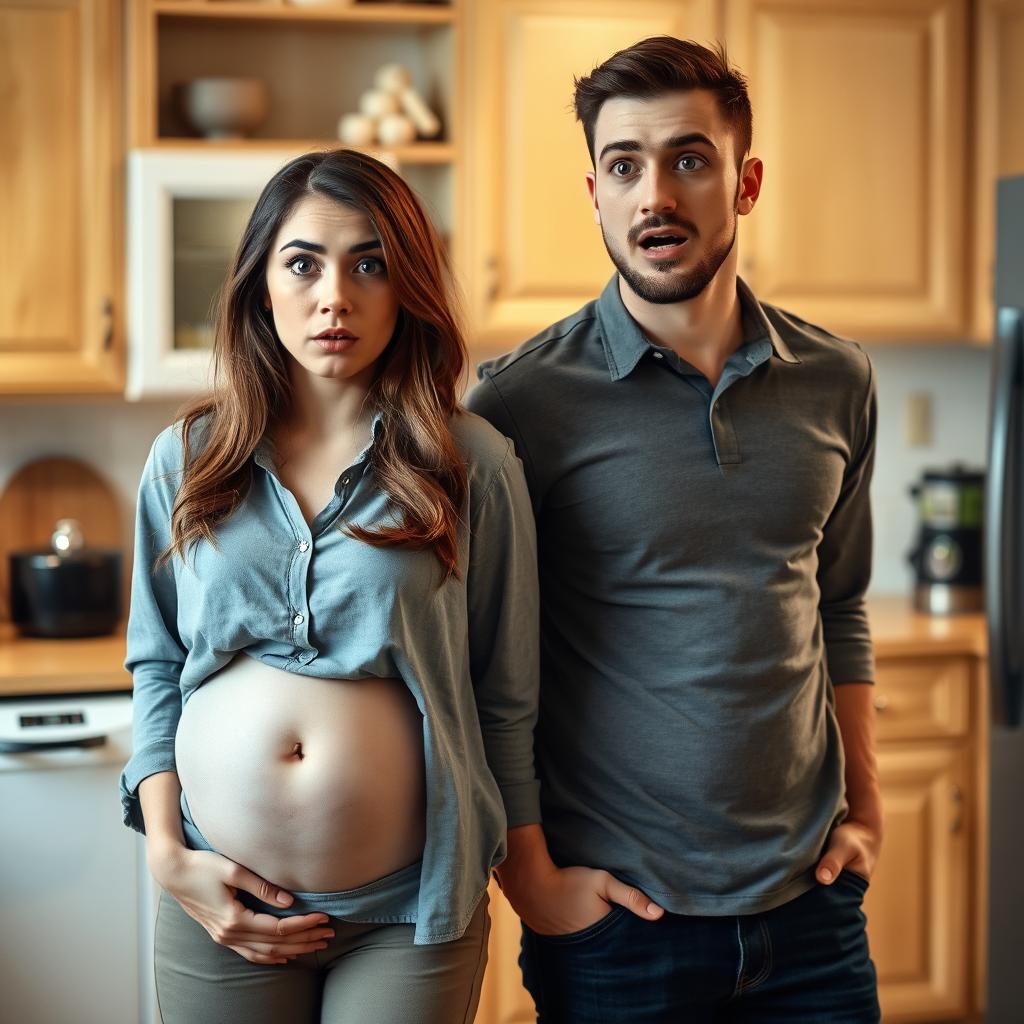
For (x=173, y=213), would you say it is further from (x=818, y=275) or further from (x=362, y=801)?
(x=362, y=801)

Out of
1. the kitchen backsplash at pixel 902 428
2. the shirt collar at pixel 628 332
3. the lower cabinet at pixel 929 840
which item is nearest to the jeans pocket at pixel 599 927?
the shirt collar at pixel 628 332

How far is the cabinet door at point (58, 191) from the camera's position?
→ 2740 mm

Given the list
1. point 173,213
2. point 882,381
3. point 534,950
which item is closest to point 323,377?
point 534,950

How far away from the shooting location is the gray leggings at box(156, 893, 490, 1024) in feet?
4.58

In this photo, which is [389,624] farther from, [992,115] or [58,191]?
[992,115]

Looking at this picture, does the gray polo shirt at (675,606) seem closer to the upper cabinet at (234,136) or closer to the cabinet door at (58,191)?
the upper cabinet at (234,136)

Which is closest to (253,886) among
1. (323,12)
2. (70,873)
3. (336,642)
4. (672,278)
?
(336,642)

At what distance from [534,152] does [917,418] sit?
4.21 feet

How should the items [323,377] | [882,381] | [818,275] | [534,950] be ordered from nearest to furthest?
[323,377], [534,950], [818,275], [882,381]

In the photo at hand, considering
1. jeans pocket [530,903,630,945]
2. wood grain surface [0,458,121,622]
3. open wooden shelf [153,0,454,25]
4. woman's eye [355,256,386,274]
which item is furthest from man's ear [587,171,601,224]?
wood grain surface [0,458,121,622]

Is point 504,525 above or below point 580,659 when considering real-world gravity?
above

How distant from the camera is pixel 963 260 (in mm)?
3139

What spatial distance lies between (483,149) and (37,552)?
4.13 feet

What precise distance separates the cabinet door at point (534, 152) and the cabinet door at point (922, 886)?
3.99 ft
